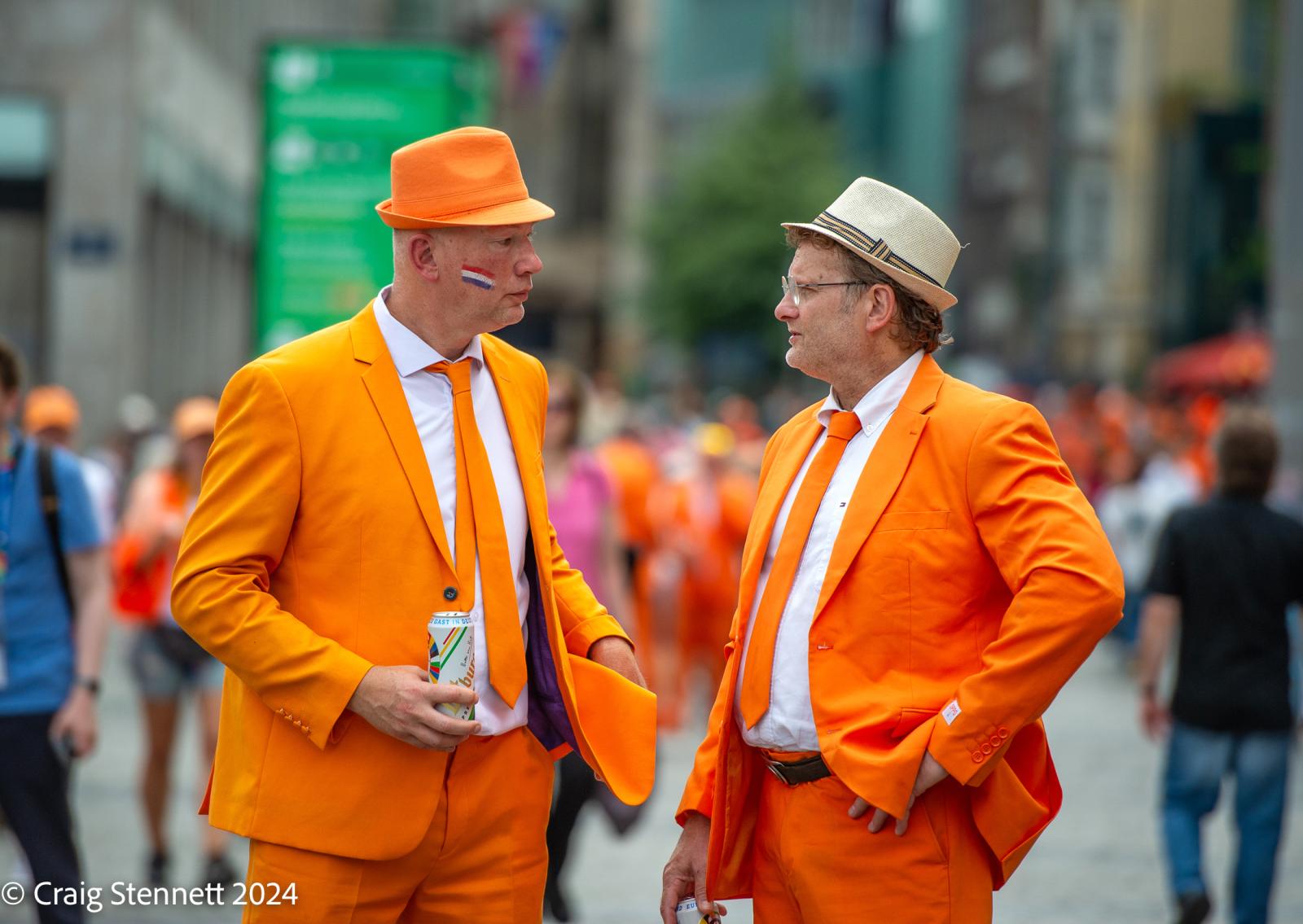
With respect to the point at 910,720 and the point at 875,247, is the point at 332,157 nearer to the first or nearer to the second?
the point at 875,247

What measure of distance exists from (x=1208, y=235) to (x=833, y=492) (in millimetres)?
39597

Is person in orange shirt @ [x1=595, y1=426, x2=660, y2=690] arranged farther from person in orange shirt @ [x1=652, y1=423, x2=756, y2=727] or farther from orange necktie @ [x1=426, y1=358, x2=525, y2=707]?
orange necktie @ [x1=426, y1=358, x2=525, y2=707]

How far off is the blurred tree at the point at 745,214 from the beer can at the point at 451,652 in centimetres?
4198

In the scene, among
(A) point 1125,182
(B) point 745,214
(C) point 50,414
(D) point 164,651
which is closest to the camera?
(D) point 164,651

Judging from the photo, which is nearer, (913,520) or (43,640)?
(913,520)

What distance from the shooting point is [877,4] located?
64250mm

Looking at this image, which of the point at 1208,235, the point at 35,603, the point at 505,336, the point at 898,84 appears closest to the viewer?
the point at 35,603

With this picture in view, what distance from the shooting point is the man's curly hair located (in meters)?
4.05

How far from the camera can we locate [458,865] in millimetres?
3908

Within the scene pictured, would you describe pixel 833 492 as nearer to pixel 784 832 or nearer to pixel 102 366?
pixel 784 832

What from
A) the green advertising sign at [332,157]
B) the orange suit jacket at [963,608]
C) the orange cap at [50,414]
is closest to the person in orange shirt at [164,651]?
the orange cap at [50,414]

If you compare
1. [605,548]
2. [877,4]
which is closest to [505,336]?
[877,4]

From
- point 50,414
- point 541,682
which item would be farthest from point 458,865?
point 50,414

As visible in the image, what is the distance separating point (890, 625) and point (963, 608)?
15cm
